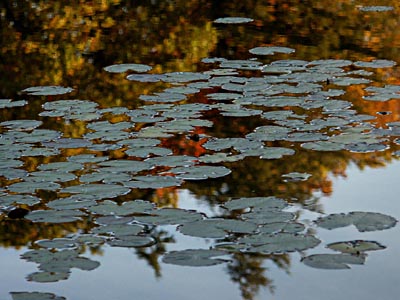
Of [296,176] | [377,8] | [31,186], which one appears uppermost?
[31,186]

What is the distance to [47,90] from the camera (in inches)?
206

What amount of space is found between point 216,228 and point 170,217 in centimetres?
20

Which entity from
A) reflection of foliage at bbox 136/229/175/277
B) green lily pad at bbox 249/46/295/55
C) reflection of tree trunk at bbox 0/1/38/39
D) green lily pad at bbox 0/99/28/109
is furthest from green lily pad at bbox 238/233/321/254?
reflection of tree trunk at bbox 0/1/38/39

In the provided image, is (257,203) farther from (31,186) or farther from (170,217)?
(31,186)

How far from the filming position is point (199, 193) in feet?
11.9

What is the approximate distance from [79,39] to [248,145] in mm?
2863

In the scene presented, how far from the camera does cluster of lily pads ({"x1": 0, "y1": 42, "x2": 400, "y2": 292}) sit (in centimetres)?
316

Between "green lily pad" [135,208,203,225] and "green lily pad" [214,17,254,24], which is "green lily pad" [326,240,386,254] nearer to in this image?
"green lily pad" [135,208,203,225]

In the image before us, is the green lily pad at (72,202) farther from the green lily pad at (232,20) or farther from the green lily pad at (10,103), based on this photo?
the green lily pad at (232,20)

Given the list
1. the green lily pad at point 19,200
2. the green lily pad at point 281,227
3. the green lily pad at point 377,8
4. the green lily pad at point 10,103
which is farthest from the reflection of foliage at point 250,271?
the green lily pad at point 377,8

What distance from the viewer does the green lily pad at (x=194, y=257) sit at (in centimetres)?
304

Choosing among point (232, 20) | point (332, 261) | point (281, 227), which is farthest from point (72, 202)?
point (232, 20)

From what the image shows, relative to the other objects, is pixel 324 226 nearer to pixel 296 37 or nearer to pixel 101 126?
pixel 101 126

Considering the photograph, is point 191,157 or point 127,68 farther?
point 127,68
